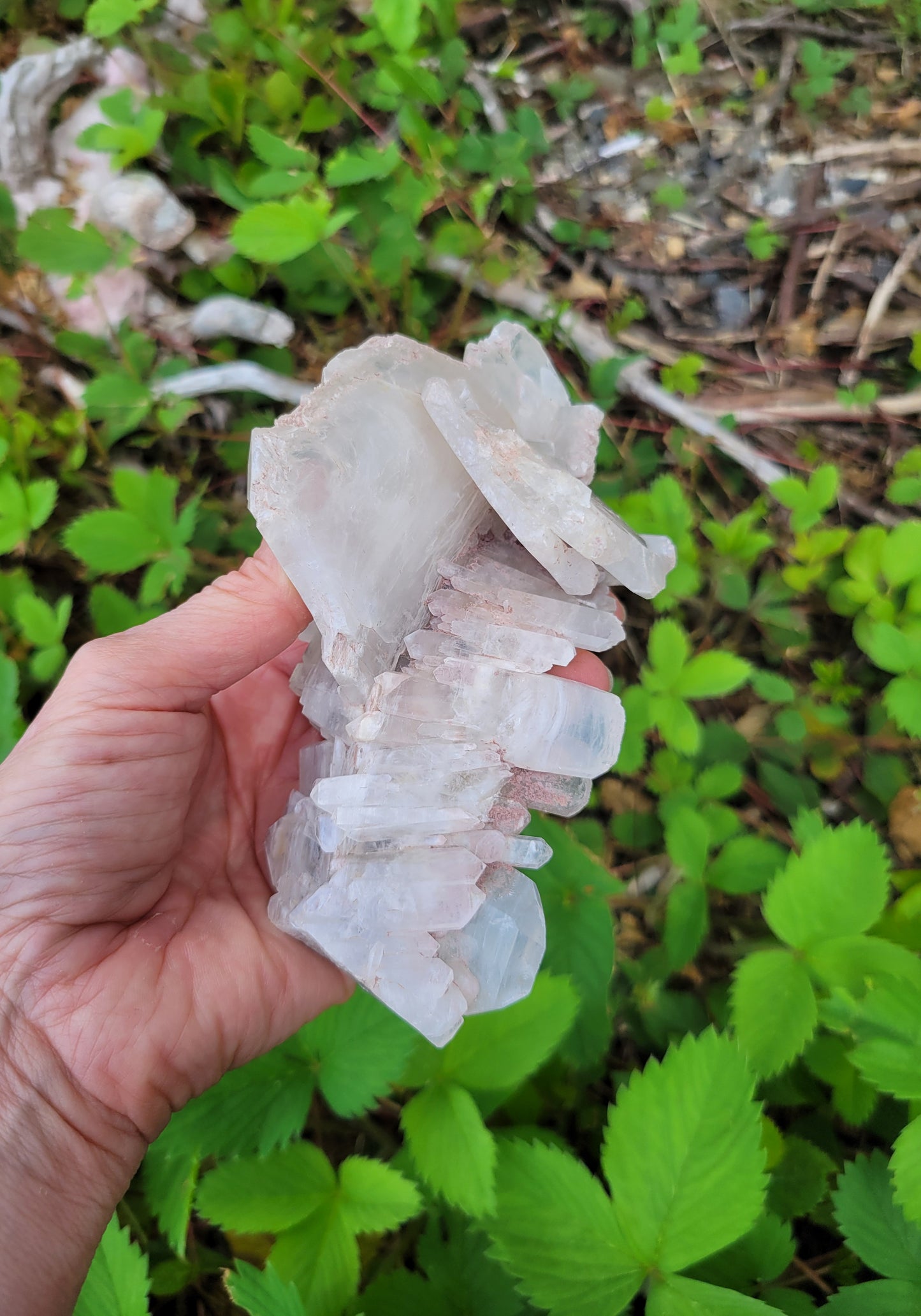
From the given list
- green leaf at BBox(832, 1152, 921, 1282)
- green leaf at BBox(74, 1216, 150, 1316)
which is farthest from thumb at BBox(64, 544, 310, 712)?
green leaf at BBox(832, 1152, 921, 1282)

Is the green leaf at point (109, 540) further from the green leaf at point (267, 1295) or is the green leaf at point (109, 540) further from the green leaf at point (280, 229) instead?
the green leaf at point (267, 1295)

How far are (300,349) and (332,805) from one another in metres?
1.89

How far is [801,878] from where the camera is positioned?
1747 mm

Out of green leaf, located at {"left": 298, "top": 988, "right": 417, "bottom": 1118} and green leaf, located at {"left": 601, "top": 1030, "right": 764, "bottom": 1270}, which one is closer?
green leaf, located at {"left": 601, "top": 1030, "right": 764, "bottom": 1270}

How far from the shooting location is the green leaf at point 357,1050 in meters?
1.62

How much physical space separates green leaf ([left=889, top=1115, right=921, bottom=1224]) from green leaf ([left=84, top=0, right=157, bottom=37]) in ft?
10.3

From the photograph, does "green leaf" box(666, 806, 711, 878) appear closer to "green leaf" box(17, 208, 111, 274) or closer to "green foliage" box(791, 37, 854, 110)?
"green leaf" box(17, 208, 111, 274)

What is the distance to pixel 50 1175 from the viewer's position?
1.44m

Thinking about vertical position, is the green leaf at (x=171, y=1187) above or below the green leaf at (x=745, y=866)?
above

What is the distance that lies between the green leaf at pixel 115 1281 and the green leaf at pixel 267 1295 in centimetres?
18

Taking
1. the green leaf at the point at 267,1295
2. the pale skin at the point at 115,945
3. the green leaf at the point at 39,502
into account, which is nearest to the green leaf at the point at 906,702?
the pale skin at the point at 115,945

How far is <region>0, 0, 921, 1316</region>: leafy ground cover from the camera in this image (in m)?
1.51

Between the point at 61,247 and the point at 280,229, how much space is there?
0.72m

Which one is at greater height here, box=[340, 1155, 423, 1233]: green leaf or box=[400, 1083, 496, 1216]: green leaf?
box=[400, 1083, 496, 1216]: green leaf
